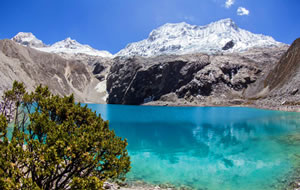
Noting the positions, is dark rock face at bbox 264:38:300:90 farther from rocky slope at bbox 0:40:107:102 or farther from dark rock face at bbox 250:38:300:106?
rocky slope at bbox 0:40:107:102

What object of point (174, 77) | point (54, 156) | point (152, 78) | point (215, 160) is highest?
point (152, 78)

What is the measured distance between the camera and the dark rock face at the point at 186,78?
144 meters

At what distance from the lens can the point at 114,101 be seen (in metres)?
173

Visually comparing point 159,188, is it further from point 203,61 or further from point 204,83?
point 203,61

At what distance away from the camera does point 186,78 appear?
152250 mm

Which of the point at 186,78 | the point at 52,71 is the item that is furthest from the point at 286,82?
the point at 52,71

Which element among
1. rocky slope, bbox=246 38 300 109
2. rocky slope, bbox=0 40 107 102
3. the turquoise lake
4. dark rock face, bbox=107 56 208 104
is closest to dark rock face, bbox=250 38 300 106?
rocky slope, bbox=246 38 300 109

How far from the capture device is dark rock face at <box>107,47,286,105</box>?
144m

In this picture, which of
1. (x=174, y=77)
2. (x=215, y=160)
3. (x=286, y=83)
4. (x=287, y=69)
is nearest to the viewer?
(x=215, y=160)

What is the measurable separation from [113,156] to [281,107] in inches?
3684

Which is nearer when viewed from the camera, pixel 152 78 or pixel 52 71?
pixel 152 78

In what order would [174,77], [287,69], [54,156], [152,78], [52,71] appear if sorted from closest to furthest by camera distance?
[54,156] < [287,69] < [174,77] < [152,78] < [52,71]

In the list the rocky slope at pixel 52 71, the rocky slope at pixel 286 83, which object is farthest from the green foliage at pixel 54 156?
the rocky slope at pixel 52 71

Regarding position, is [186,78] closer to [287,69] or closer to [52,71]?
[287,69]
